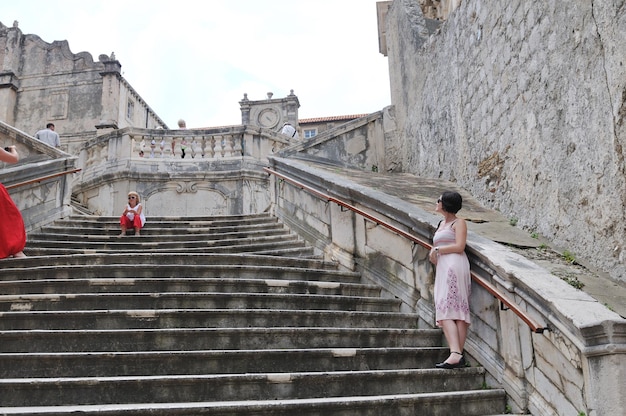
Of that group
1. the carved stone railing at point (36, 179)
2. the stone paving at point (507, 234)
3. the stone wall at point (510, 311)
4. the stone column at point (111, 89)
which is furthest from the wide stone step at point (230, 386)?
the stone column at point (111, 89)

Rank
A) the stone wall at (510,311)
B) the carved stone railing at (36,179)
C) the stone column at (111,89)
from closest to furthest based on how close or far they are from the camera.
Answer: the stone wall at (510,311) → the carved stone railing at (36,179) → the stone column at (111,89)

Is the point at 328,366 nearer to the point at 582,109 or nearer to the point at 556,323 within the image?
the point at 556,323

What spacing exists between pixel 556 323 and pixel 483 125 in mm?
4005

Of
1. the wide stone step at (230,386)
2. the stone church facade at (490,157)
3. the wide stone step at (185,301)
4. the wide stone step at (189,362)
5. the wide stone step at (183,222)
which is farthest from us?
the wide stone step at (183,222)

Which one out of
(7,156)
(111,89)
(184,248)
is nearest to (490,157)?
(184,248)

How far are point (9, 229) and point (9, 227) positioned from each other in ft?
0.07

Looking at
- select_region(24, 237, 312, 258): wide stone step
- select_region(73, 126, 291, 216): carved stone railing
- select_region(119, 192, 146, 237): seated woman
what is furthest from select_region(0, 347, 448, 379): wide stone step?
select_region(73, 126, 291, 216): carved stone railing

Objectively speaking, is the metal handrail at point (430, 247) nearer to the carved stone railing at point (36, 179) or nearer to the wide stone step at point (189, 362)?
the wide stone step at point (189, 362)

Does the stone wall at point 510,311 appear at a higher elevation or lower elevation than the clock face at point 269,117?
lower

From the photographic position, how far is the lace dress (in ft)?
13.2

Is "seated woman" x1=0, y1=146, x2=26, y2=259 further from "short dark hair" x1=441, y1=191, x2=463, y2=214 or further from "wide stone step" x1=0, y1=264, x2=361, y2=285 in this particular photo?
"short dark hair" x1=441, y1=191, x2=463, y2=214

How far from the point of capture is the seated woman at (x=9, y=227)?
595 cm

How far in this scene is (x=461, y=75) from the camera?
7.75 meters

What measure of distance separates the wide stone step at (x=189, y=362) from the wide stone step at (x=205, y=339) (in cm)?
22
